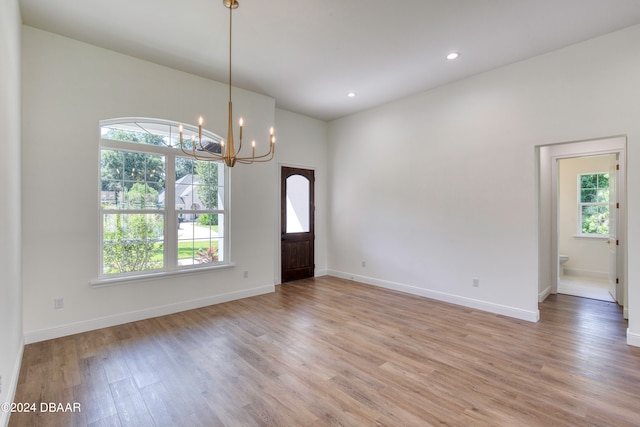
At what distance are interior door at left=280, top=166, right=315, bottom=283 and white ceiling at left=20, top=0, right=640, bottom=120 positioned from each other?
223 cm

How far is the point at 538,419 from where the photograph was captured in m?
2.05

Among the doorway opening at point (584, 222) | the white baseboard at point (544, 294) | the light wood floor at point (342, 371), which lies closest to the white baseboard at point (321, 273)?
the light wood floor at point (342, 371)

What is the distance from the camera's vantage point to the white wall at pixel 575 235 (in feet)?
19.9

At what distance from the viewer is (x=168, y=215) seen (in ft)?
13.8

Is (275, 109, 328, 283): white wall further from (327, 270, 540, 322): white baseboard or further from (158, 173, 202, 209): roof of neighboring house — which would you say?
(158, 173, 202, 209): roof of neighboring house

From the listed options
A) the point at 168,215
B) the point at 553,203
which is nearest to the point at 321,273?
the point at 168,215

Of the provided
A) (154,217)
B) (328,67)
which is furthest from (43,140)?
(328,67)

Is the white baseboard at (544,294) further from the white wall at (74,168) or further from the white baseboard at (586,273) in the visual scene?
the white wall at (74,168)

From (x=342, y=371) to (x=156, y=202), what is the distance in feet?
10.6

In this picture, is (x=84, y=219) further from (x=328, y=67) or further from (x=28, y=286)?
(x=328, y=67)

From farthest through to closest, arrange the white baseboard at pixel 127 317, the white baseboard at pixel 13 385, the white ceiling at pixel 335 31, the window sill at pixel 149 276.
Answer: the window sill at pixel 149 276 → the white baseboard at pixel 127 317 → the white ceiling at pixel 335 31 → the white baseboard at pixel 13 385

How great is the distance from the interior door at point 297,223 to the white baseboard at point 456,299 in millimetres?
986

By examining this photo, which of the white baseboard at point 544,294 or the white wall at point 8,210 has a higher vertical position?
the white wall at point 8,210

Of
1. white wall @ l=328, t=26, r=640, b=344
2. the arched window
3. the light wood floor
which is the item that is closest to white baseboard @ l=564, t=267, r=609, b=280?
the light wood floor
